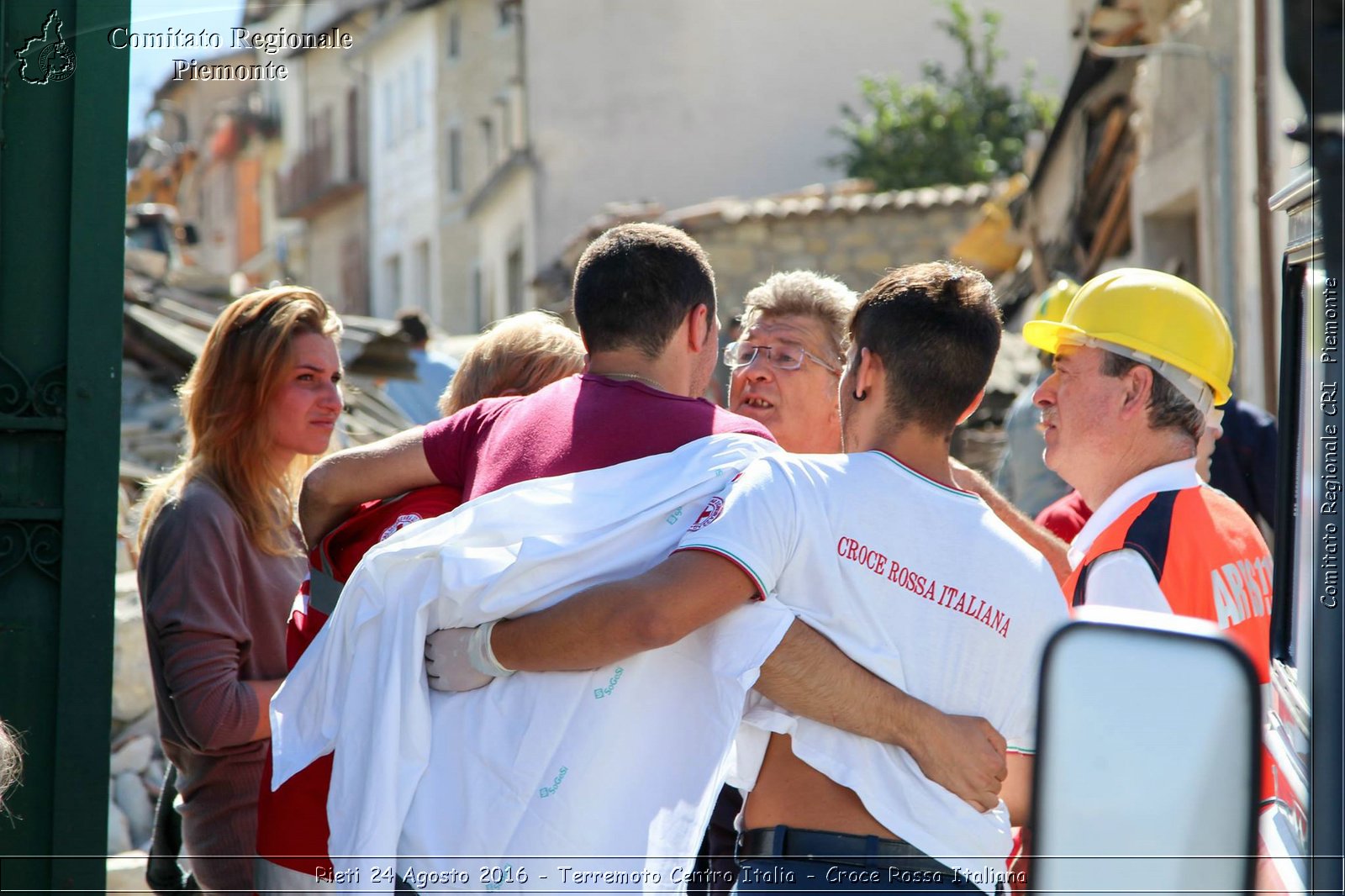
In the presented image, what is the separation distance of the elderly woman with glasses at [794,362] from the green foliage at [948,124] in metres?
20.7

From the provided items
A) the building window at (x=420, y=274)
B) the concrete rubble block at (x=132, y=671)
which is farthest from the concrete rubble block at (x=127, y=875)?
the building window at (x=420, y=274)

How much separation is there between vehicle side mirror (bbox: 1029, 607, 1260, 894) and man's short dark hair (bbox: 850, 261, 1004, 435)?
113 centimetres

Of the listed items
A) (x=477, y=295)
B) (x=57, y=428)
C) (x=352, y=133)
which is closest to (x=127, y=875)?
(x=57, y=428)

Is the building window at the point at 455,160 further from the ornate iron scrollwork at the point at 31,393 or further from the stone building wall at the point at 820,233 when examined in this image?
the ornate iron scrollwork at the point at 31,393

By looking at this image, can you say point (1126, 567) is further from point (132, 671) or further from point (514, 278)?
point (514, 278)

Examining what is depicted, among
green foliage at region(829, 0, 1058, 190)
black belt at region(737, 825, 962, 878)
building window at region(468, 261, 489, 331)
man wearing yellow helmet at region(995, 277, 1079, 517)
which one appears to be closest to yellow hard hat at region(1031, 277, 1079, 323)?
man wearing yellow helmet at region(995, 277, 1079, 517)

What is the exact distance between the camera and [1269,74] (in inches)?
316

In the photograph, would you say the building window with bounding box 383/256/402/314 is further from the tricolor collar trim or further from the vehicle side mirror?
the vehicle side mirror

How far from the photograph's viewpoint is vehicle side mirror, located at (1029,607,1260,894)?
1458 millimetres

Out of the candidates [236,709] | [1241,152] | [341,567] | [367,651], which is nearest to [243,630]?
[236,709]

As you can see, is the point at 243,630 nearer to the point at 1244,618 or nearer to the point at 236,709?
the point at 236,709

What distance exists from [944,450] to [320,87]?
40781 mm

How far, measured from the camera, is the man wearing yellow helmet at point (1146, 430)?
2740 mm

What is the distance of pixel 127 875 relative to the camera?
5.26m
